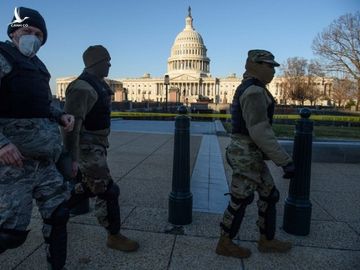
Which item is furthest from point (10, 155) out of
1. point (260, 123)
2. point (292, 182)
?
point (292, 182)

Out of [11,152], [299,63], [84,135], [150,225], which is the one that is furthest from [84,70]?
[299,63]

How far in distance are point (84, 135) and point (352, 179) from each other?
5.66 metres

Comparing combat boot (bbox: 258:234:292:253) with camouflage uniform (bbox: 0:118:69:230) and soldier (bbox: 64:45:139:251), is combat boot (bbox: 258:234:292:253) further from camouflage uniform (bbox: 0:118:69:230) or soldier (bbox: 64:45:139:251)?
camouflage uniform (bbox: 0:118:69:230)

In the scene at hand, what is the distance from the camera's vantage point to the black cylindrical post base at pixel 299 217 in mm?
3859

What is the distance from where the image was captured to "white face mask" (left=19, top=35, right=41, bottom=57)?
2.49 metres

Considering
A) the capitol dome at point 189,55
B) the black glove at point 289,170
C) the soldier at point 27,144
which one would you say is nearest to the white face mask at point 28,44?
the soldier at point 27,144

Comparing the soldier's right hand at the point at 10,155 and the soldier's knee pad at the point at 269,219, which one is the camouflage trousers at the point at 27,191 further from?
the soldier's knee pad at the point at 269,219

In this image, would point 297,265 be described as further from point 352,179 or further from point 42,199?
point 352,179

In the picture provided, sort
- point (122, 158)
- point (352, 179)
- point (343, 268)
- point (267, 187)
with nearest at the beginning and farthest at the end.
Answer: point (343, 268)
point (267, 187)
point (352, 179)
point (122, 158)

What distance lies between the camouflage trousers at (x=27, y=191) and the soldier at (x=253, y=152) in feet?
5.06

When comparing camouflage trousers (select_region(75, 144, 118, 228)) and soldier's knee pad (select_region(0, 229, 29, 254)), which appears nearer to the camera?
soldier's knee pad (select_region(0, 229, 29, 254))

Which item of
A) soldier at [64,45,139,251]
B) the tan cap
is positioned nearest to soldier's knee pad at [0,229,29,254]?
soldier at [64,45,139,251]

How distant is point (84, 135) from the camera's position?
127 inches

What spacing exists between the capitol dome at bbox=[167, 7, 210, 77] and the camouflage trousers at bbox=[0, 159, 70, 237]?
4503 inches
